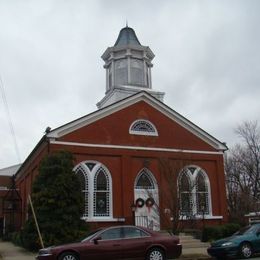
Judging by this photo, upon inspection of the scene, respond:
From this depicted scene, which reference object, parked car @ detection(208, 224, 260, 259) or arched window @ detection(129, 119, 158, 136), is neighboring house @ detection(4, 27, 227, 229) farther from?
parked car @ detection(208, 224, 260, 259)

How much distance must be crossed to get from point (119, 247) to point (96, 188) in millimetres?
11412

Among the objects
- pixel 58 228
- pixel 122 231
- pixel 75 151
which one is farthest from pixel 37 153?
pixel 122 231

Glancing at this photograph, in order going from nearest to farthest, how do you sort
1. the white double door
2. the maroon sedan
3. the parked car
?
the maroon sedan < the parked car < the white double door

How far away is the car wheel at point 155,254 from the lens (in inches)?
613

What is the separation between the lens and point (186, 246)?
23219 millimetres

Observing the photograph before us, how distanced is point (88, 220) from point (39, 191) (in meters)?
4.33

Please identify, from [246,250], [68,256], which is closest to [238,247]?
[246,250]

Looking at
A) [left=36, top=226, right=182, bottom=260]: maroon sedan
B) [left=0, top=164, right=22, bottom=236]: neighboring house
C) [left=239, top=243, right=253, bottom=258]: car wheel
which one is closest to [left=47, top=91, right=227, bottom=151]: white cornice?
[left=36, top=226, right=182, bottom=260]: maroon sedan

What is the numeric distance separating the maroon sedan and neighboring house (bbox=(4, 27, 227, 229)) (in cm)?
812

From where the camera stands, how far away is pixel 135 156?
2784cm

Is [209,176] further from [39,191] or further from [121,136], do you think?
[39,191]

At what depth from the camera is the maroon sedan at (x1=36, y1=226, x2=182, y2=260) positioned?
15.0 metres

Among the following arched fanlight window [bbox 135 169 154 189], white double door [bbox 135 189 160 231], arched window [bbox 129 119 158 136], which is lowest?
white double door [bbox 135 189 160 231]

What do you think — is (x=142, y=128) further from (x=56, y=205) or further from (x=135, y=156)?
(x=56, y=205)
